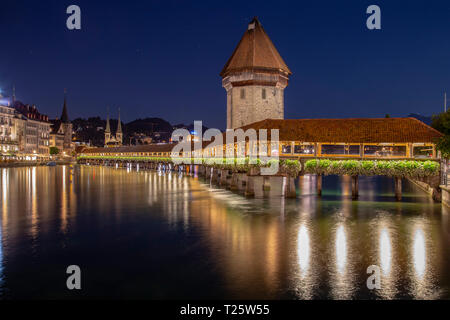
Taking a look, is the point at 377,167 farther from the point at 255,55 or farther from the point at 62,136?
the point at 62,136

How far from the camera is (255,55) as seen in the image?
5897 centimetres

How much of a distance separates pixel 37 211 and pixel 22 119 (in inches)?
4494

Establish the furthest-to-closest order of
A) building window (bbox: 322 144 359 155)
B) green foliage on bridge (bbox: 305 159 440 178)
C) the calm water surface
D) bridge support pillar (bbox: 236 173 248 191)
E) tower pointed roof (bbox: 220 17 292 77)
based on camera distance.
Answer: tower pointed roof (bbox: 220 17 292 77), bridge support pillar (bbox: 236 173 248 191), building window (bbox: 322 144 359 155), green foliage on bridge (bbox: 305 159 440 178), the calm water surface

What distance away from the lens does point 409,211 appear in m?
30.4

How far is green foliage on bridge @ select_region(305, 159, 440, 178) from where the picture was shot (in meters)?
30.3

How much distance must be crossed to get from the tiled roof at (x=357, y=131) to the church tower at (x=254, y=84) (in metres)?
21.3

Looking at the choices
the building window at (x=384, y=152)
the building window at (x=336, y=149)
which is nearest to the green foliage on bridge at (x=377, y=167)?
the building window at (x=384, y=152)

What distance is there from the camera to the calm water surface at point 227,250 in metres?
13.4

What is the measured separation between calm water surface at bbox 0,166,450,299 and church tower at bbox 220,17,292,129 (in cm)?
2474

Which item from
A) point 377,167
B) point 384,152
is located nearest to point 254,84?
point 384,152

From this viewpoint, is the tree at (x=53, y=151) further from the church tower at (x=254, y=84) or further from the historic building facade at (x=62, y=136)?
the church tower at (x=254, y=84)

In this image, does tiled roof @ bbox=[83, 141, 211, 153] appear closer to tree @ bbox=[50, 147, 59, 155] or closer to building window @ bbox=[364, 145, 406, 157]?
tree @ bbox=[50, 147, 59, 155]

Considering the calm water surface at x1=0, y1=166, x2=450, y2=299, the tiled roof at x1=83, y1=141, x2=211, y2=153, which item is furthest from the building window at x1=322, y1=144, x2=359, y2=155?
the tiled roof at x1=83, y1=141, x2=211, y2=153
